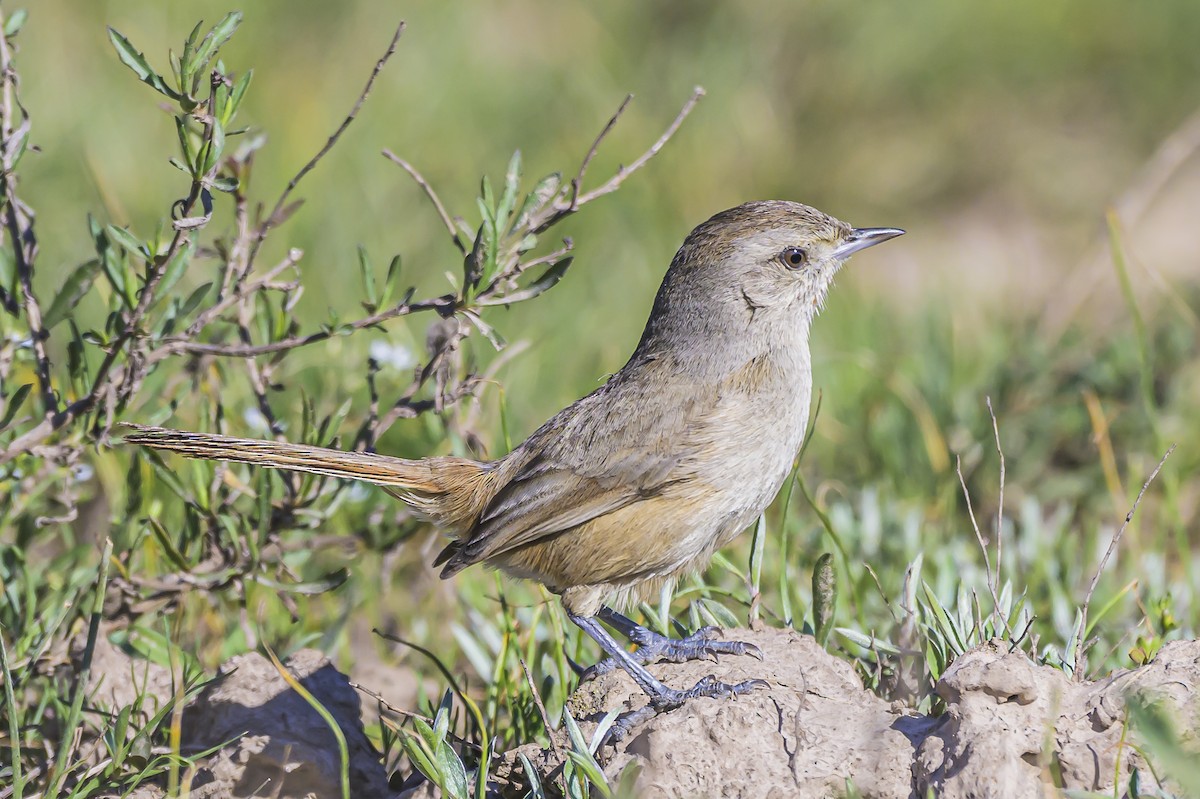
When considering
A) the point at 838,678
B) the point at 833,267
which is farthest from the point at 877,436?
the point at 838,678

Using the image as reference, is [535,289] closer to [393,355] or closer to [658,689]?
[658,689]

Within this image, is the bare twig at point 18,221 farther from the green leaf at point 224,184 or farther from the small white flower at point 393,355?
the small white flower at point 393,355

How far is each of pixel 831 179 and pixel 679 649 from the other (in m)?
5.60

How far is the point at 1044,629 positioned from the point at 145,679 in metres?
2.97

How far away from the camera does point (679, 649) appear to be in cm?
394

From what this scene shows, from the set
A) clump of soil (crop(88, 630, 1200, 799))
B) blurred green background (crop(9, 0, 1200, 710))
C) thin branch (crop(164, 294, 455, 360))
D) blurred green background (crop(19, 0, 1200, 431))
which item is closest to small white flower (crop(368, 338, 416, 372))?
blurred green background (crop(9, 0, 1200, 710))

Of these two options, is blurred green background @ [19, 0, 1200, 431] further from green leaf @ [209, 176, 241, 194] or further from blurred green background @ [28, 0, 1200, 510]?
green leaf @ [209, 176, 241, 194]

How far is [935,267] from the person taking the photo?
27.8ft

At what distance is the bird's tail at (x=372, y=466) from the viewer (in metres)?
3.85

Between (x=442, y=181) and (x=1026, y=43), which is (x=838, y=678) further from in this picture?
(x=1026, y=43)

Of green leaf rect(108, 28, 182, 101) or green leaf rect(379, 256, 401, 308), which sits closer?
green leaf rect(108, 28, 182, 101)

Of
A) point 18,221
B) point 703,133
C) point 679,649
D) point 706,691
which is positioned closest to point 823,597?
point 679,649

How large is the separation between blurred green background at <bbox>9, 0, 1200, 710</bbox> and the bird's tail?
1049 millimetres

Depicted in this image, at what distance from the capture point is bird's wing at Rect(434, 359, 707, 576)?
13.8 ft
